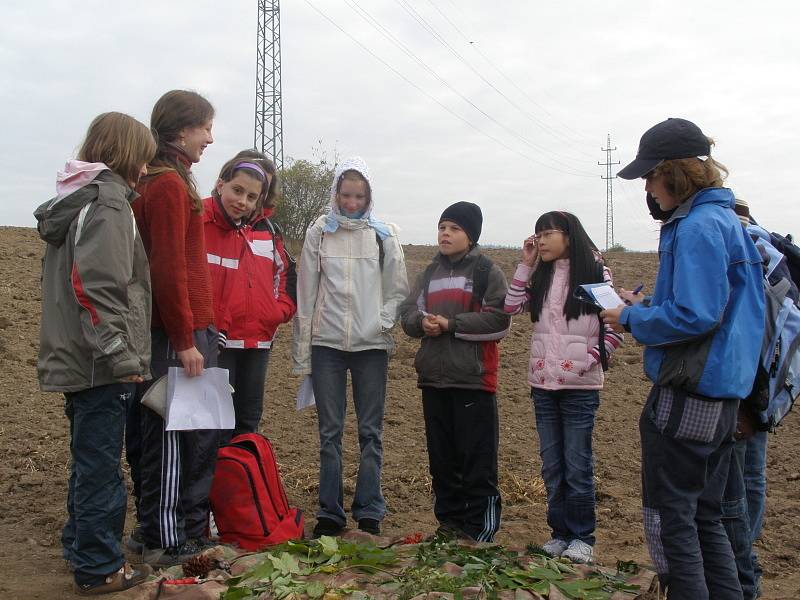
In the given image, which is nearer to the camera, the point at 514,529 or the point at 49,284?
the point at 49,284

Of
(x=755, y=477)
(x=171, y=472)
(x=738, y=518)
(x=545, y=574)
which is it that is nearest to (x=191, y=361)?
(x=171, y=472)

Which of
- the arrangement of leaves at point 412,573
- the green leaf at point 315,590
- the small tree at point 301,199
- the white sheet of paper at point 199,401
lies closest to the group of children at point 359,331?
the white sheet of paper at point 199,401

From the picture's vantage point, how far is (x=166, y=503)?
3.98 metres

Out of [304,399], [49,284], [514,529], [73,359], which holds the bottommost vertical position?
[514,529]

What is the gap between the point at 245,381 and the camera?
4680 mm

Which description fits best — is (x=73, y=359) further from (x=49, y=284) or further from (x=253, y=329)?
(x=253, y=329)

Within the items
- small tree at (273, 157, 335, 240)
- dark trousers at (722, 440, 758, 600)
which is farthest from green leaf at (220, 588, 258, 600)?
small tree at (273, 157, 335, 240)

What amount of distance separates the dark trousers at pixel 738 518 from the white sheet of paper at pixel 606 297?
768 millimetres

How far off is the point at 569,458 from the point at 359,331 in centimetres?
136

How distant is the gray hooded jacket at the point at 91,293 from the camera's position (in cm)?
349

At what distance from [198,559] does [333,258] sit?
6.21ft

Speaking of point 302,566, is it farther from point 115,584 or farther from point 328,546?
point 115,584

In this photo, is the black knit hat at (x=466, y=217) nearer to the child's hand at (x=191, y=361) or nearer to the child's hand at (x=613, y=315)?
the child's hand at (x=613, y=315)

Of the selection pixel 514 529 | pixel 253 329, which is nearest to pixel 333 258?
pixel 253 329
